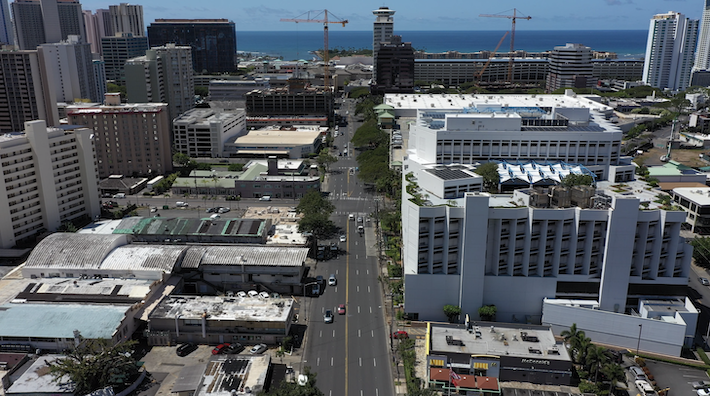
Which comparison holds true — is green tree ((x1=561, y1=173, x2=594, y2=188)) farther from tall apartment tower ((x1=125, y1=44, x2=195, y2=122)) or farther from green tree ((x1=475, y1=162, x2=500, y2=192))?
tall apartment tower ((x1=125, y1=44, x2=195, y2=122))

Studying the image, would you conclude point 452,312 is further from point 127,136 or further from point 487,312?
point 127,136

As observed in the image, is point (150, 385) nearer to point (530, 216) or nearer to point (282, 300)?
point (282, 300)

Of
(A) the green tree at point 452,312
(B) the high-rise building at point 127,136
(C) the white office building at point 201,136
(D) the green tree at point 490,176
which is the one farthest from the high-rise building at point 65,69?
(A) the green tree at point 452,312

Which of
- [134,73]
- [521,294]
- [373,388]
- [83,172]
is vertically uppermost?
[134,73]

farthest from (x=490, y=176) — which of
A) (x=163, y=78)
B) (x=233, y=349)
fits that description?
(x=163, y=78)

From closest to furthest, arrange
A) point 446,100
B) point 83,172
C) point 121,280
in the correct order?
point 121,280, point 83,172, point 446,100

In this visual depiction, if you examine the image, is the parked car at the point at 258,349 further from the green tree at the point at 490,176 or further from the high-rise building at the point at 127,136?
the high-rise building at the point at 127,136

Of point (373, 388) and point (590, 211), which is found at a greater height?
point (590, 211)

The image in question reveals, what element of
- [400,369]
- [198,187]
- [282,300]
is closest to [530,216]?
[400,369]
